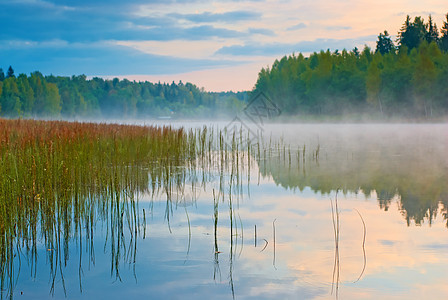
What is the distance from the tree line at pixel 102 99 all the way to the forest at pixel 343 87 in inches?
10.7

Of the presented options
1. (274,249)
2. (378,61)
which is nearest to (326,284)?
(274,249)

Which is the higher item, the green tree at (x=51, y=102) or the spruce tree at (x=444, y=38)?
the spruce tree at (x=444, y=38)

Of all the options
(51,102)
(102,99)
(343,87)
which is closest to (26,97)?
(51,102)

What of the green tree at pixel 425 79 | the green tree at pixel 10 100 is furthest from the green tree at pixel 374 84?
the green tree at pixel 10 100

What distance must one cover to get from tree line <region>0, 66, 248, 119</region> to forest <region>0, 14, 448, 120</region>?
0.89 ft

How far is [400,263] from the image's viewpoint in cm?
498

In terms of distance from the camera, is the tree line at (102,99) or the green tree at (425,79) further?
the tree line at (102,99)

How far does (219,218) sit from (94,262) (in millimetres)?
2555

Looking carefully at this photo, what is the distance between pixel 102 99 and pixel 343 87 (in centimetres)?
9059

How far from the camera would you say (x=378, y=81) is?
5966 cm

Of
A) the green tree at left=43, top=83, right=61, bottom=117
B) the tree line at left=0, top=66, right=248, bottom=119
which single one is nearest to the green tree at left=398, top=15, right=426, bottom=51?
the tree line at left=0, top=66, right=248, bottom=119

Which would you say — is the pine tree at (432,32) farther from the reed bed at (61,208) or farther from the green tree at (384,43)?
the reed bed at (61,208)

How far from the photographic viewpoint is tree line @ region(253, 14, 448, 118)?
180 ft

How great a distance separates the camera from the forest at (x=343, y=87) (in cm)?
5606
